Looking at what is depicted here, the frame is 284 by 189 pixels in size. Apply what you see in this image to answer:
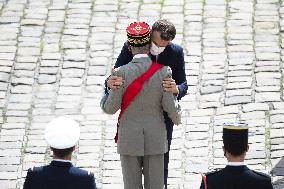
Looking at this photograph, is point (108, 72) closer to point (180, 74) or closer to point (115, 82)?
point (180, 74)

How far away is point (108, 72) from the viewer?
10.9m

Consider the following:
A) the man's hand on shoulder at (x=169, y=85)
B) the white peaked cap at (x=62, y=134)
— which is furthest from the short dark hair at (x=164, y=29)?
the white peaked cap at (x=62, y=134)

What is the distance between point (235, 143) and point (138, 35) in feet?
4.88

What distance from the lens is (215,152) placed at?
372 inches

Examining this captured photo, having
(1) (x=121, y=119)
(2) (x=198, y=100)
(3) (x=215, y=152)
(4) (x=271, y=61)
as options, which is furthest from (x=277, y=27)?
(1) (x=121, y=119)

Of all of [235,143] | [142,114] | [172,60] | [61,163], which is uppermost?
[172,60]

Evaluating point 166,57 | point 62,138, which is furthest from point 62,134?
point 166,57

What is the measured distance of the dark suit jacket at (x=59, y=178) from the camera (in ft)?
20.7

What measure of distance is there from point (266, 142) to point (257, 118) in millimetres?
458

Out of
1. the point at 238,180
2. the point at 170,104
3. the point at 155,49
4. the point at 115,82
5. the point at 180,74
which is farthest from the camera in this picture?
→ the point at 180,74

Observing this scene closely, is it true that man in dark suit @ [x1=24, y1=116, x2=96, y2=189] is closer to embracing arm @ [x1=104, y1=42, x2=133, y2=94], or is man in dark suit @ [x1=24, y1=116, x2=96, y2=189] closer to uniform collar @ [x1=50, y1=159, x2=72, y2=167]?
uniform collar @ [x1=50, y1=159, x2=72, y2=167]

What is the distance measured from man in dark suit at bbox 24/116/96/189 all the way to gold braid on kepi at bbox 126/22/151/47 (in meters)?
1.19

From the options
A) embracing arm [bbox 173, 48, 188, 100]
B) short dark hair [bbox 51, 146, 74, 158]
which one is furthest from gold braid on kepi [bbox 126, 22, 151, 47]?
short dark hair [bbox 51, 146, 74, 158]

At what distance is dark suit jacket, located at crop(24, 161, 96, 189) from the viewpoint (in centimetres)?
631
